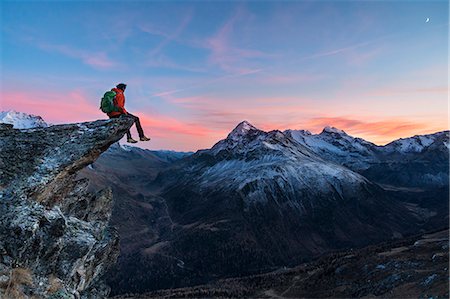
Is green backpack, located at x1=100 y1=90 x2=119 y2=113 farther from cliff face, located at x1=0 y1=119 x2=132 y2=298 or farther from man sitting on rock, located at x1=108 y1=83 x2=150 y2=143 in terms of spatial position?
→ cliff face, located at x1=0 y1=119 x2=132 y2=298

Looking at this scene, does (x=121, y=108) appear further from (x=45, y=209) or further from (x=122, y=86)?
(x=45, y=209)

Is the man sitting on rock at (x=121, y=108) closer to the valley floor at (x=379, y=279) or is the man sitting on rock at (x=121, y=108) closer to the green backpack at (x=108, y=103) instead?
the green backpack at (x=108, y=103)

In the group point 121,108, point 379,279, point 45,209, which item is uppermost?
point 121,108

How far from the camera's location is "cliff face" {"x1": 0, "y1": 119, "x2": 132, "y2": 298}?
22.2m

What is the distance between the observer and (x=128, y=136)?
2952 centimetres

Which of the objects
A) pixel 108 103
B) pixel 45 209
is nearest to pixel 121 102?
pixel 108 103

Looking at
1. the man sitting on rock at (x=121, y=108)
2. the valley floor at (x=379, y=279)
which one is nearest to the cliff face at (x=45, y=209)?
the man sitting on rock at (x=121, y=108)

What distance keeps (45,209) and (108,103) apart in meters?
A: 9.07

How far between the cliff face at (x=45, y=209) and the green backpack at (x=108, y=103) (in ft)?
3.50

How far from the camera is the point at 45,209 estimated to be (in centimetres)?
2459

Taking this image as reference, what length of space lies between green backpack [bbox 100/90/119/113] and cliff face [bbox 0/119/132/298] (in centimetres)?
107

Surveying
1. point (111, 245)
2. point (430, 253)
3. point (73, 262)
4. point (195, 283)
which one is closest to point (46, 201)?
point (73, 262)

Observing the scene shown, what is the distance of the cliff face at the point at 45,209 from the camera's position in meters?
22.2

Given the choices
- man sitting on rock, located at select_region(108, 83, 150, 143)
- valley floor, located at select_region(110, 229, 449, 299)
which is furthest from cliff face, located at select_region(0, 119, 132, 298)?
valley floor, located at select_region(110, 229, 449, 299)
